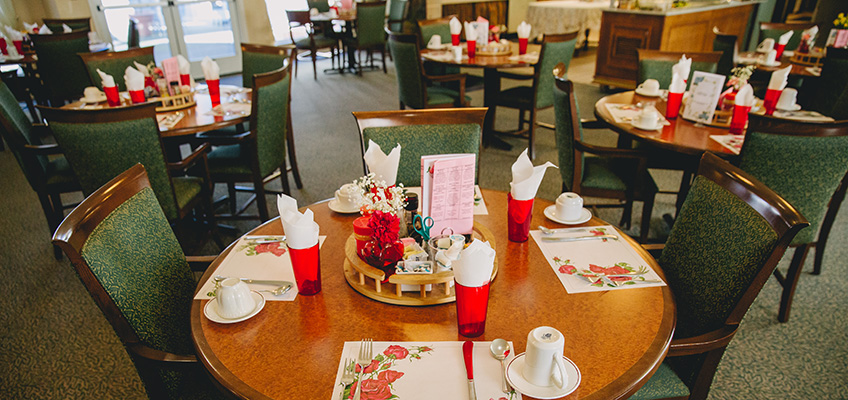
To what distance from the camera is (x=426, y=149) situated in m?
1.88

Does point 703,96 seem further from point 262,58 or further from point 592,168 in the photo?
point 262,58

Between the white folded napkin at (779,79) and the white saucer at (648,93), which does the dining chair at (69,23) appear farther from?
the white folded napkin at (779,79)

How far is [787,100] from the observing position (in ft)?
8.42

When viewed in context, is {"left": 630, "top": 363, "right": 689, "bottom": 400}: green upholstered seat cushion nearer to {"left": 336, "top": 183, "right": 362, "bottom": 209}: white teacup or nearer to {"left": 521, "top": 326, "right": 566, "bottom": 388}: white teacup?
{"left": 521, "top": 326, "right": 566, "bottom": 388}: white teacup

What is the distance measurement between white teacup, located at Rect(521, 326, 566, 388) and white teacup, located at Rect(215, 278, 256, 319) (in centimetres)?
63

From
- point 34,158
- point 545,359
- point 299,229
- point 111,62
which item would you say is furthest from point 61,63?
point 545,359

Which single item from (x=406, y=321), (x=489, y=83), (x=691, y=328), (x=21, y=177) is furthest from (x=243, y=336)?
(x=21, y=177)

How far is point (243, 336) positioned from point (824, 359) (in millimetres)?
2197

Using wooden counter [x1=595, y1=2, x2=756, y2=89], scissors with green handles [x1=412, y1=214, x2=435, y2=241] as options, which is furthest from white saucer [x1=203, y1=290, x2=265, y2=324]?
wooden counter [x1=595, y1=2, x2=756, y2=89]

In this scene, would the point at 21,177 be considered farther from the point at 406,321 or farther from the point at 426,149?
the point at 406,321

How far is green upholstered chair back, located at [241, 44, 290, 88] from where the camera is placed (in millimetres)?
3268

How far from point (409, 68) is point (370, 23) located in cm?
303

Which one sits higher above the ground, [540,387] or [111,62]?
[111,62]

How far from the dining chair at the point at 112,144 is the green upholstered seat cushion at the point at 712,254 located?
1990 mm
